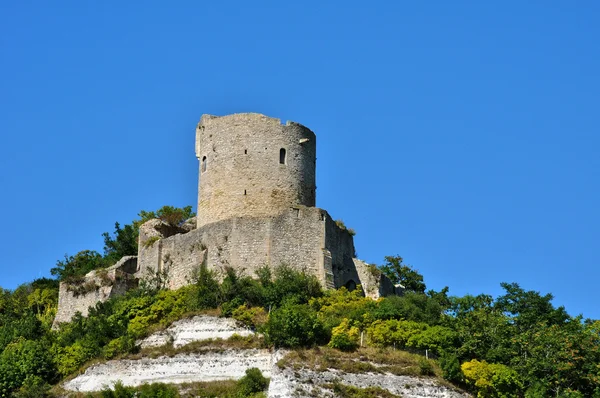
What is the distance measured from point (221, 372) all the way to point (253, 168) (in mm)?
12046

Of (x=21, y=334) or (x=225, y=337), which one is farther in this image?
(x=21, y=334)

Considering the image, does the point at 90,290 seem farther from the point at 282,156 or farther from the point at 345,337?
the point at 345,337

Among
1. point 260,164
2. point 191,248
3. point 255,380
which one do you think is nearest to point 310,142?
point 260,164

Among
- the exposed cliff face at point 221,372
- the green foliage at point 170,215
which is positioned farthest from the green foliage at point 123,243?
the exposed cliff face at point 221,372

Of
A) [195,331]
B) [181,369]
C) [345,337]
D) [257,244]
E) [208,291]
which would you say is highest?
[257,244]

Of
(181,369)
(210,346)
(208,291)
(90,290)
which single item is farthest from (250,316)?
(90,290)

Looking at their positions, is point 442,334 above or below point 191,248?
below

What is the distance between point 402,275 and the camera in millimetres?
66750

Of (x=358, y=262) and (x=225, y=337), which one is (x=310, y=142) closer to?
(x=358, y=262)

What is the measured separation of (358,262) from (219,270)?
7.15 m

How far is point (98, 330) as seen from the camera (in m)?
53.5

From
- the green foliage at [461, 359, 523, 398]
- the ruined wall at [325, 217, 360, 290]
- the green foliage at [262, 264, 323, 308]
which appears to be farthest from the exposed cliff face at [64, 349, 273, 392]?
the ruined wall at [325, 217, 360, 290]

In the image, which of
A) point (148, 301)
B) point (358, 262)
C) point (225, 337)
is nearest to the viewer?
point (225, 337)

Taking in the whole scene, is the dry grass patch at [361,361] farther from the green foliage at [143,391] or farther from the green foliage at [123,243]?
the green foliage at [123,243]
